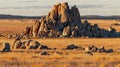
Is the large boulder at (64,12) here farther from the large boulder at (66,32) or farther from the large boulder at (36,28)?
the large boulder at (36,28)

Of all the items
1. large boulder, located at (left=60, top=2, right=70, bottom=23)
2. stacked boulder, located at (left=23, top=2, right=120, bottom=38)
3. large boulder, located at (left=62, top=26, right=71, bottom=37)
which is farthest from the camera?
large boulder, located at (left=60, top=2, right=70, bottom=23)

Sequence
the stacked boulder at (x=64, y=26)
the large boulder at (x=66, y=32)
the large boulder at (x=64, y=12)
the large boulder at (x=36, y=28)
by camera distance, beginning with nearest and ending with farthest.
Result: 1. the large boulder at (x=66, y=32)
2. the stacked boulder at (x=64, y=26)
3. the large boulder at (x=36, y=28)
4. the large boulder at (x=64, y=12)

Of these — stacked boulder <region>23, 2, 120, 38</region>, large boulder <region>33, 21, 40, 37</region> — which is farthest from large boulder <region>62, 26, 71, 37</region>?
large boulder <region>33, 21, 40, 37</region>

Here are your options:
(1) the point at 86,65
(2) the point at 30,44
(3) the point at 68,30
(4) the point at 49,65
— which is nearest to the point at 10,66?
(4) the point at 49,65

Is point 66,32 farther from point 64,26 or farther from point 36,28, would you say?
point 36,28

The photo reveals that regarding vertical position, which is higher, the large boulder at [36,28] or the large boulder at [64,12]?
the large boulder at [64,12]

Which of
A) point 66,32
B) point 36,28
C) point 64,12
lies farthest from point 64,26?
point 36,28

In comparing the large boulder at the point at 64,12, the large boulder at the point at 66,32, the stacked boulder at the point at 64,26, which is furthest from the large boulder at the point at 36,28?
the large boulder at the point at 66,32

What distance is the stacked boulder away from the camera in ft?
270

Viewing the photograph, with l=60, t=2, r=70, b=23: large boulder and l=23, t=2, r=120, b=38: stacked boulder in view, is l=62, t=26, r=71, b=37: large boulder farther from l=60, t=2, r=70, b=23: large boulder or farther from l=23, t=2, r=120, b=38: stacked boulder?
l=60, t=2, r=70, b=23: large boulder

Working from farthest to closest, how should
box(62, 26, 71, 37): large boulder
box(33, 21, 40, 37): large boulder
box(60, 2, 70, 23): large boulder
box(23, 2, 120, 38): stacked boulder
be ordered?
box(60, 2, 70, 23): large boulder → box(33, 21, 40, 37): large boulder → box(23, 2, 120, 38): stacked boulder → box(62, 26, 71, 37): large boulder

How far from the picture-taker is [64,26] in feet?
274

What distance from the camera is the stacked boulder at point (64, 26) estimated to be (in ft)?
270

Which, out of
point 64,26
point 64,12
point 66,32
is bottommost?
point 66,32
